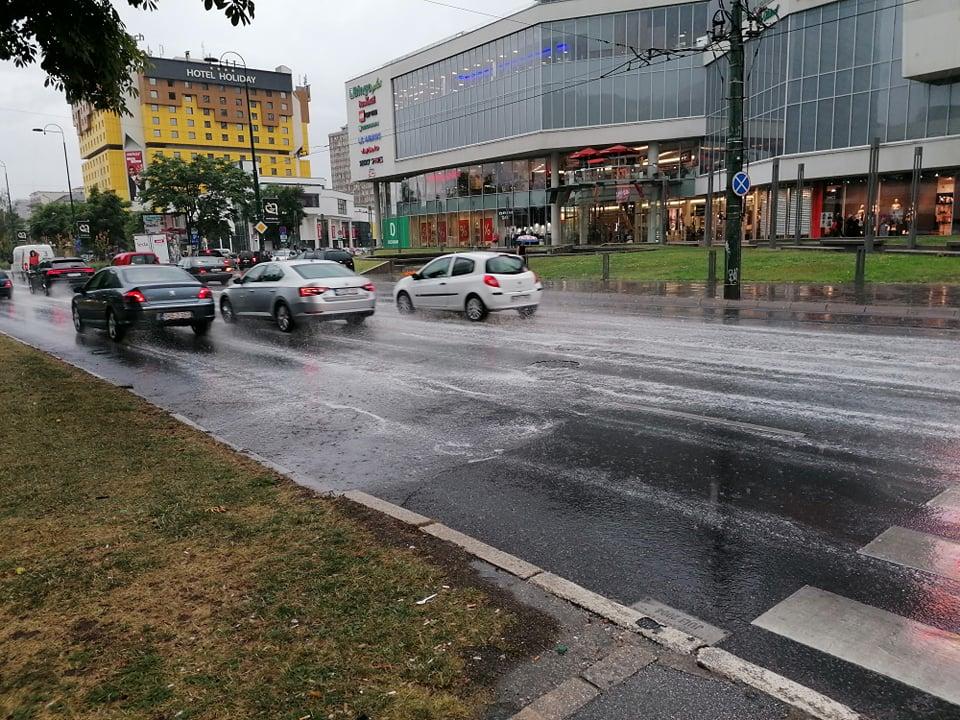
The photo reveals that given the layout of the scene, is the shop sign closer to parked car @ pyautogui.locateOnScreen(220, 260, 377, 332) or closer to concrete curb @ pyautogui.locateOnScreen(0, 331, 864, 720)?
parked car @ pyautogui.locateOnScreen(220, 260, 377, 332)

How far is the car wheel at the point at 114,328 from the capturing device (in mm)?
15178

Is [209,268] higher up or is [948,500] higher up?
[209,268]

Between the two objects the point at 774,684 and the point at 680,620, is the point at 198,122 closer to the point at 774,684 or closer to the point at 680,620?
the point at 680,620

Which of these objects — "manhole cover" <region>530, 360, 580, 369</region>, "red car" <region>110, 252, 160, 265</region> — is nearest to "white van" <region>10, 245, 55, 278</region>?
"red car" <region>110, 252, 160, 265</region>

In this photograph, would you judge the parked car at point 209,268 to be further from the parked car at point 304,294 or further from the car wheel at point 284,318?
the car wheel at point 284,318

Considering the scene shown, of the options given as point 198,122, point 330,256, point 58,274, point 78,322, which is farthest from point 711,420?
point 198,122

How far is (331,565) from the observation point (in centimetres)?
396

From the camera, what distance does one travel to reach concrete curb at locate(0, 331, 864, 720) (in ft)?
9.12

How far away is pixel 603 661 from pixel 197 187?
54.4m

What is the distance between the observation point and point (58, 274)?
37719 mm

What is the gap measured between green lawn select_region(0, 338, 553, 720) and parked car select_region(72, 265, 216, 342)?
9.55 m

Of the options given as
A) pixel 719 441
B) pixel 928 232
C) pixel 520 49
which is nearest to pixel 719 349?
pixel 719 441

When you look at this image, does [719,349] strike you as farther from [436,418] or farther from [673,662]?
[673,662]

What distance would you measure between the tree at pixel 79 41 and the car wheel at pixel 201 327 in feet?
20.2
